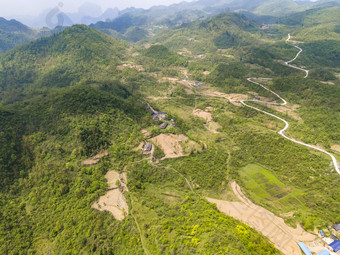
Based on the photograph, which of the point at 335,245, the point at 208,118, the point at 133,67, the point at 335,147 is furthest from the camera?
the point at 133,67

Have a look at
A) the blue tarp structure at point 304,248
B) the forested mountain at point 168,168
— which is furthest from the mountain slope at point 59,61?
the blue tarp structure at point 304,248

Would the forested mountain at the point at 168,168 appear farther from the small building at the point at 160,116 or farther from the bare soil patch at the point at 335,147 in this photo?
the bare soil patch at the point at 335,147

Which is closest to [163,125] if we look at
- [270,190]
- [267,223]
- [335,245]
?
[270,190]

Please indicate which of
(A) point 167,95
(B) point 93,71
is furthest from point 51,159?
(B) point 93,71

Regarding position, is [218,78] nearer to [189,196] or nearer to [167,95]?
[167,95]

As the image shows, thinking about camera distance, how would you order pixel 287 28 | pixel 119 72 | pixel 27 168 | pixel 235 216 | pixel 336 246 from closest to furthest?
pixel 336 246
pixel 235 216
pixel 27 168
pixel 119 72
pixel 287 28

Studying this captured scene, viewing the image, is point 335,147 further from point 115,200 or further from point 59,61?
point 59,61
